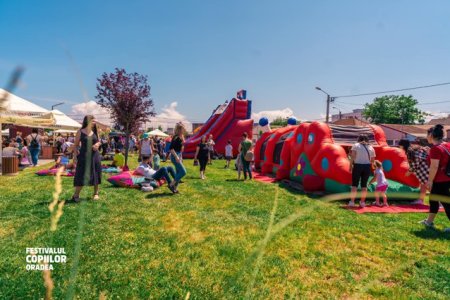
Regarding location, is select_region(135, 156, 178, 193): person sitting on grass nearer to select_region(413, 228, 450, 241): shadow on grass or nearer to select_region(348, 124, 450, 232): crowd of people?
select_region(348, 124, 450, 232): crowd of people

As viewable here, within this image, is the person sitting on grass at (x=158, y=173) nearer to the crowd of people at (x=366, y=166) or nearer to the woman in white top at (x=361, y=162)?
the crowd of people at (x=366, y=166)

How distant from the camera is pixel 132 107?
22.9 m

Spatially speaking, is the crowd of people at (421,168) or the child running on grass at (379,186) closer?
the crowd of people at (421,168)

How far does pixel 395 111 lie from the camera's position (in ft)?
189

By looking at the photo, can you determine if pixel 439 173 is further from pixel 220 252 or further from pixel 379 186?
pixel 220 252

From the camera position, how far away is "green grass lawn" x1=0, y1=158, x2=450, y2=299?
9.91ft

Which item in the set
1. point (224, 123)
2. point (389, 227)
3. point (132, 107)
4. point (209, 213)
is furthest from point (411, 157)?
point (132, 107)

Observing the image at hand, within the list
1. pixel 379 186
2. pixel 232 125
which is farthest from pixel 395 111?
pixel 379 186

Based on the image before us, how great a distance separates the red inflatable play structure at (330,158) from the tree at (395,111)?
53799 mm

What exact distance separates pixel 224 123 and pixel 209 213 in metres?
16.7

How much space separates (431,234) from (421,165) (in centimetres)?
266

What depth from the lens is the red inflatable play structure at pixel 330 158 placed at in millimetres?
8008

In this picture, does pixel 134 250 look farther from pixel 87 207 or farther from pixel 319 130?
pixel 319 130

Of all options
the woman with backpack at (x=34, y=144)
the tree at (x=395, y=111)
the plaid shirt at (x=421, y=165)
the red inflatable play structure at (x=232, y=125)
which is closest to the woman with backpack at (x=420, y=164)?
the plaid shirt at (x=421, y=165)
